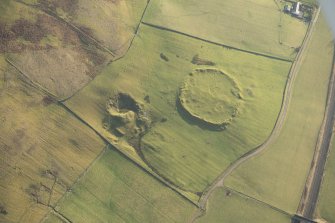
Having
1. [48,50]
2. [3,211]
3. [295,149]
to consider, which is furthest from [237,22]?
[3,211]

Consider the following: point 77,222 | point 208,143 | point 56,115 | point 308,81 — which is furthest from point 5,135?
point 308,81

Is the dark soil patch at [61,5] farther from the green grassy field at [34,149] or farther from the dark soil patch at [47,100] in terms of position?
the dark soil patch at [47,100]

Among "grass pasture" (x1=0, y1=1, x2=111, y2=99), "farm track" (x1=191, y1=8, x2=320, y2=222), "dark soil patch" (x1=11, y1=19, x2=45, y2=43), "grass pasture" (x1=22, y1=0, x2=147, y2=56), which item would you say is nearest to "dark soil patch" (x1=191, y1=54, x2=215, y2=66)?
"grass pasture" (x1=22, y1=0, x2=147, y2=56)

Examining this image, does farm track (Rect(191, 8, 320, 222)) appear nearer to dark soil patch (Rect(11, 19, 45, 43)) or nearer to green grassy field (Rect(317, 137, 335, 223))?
green grassy field (Rect(317, 137, 335, 223))

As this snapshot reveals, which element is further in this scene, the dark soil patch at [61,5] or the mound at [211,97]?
the dark soil patch at [61,5]

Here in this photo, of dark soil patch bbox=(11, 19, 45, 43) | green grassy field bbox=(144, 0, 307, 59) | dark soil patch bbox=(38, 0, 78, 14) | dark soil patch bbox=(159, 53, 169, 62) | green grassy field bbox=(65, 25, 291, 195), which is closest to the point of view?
dark soil patch bbox=(11, 19, 45, 43)

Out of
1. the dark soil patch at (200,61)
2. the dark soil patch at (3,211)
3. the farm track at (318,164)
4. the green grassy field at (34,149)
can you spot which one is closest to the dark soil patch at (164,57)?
the dark soil patch at (200,61)
